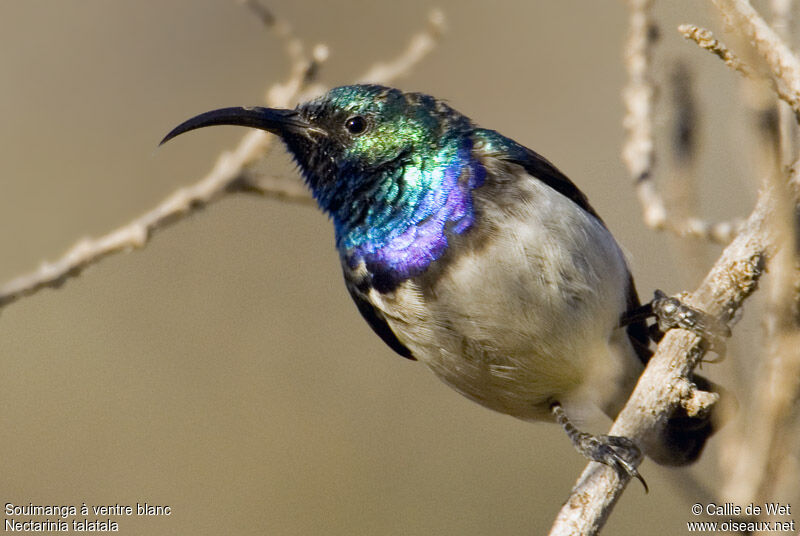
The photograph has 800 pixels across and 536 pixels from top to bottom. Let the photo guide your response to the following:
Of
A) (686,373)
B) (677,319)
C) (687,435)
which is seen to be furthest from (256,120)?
(687,435)

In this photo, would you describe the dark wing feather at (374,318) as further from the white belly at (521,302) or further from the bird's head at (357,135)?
the bird's head at (357,135)

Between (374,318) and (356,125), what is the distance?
0.72m

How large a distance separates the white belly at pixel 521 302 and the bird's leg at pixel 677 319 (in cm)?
10

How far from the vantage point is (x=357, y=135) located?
144 inches

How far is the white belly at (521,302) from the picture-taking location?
10.8 feet

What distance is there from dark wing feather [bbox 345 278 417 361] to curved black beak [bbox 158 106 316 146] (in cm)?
61

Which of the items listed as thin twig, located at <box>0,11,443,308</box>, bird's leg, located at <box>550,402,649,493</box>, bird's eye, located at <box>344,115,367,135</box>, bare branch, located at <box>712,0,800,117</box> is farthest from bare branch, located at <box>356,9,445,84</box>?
bare branch, located at <box>712,0,800,117</box>

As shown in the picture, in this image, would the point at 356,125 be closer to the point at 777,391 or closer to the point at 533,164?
the point at 533,164

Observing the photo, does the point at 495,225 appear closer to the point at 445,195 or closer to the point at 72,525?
the point at 445,195

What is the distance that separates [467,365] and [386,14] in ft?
15.3

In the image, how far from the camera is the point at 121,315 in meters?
6.54

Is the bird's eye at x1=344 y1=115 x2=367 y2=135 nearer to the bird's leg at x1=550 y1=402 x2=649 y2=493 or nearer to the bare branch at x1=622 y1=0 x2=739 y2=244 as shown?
the bare branch at x1=622 y1=0 x2=739 y2=244

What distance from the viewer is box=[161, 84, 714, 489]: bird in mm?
3324

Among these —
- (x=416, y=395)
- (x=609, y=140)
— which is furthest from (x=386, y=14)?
(x=416, y=395)
